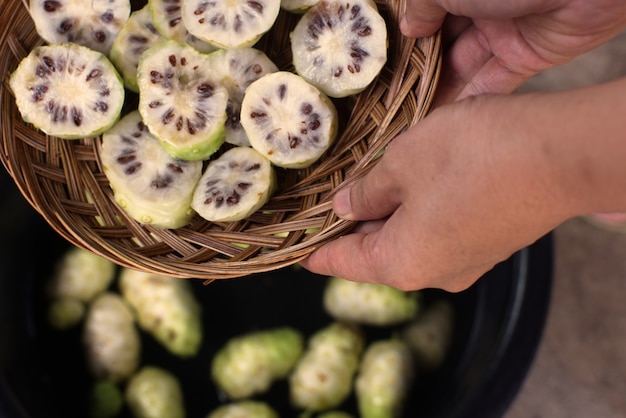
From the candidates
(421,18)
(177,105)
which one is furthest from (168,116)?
(421,18)

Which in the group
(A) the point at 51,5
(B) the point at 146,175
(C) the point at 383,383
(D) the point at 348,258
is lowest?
(C) the point at 383,383

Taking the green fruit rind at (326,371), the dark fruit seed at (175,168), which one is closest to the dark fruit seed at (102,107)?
the dark fruit seed at (175,168)

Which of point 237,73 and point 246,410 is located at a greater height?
point 237,73

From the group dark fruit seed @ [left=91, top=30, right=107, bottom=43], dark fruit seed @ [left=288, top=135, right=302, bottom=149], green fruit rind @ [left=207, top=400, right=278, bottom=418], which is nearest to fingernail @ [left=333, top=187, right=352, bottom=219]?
dark fruit seed @ [left=288, top=135, right=302, bottom=149]

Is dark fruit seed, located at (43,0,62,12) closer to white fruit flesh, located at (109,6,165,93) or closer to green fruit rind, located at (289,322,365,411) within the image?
white fruit flesh, located at (109,6,165,93)

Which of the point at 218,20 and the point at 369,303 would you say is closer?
the point at 218,20

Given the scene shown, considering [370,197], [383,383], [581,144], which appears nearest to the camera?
[581,144]

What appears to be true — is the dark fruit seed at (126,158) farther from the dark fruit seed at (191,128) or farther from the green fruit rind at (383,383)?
the green fruit rind at (383,383)

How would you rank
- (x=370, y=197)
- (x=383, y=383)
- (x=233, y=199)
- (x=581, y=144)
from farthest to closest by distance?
(x=383, y=383)
(x=233, y=199)
(x=370, y=197)
(x=581, y=144)

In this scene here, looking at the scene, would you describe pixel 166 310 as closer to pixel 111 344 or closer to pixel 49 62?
pixel 111 344
